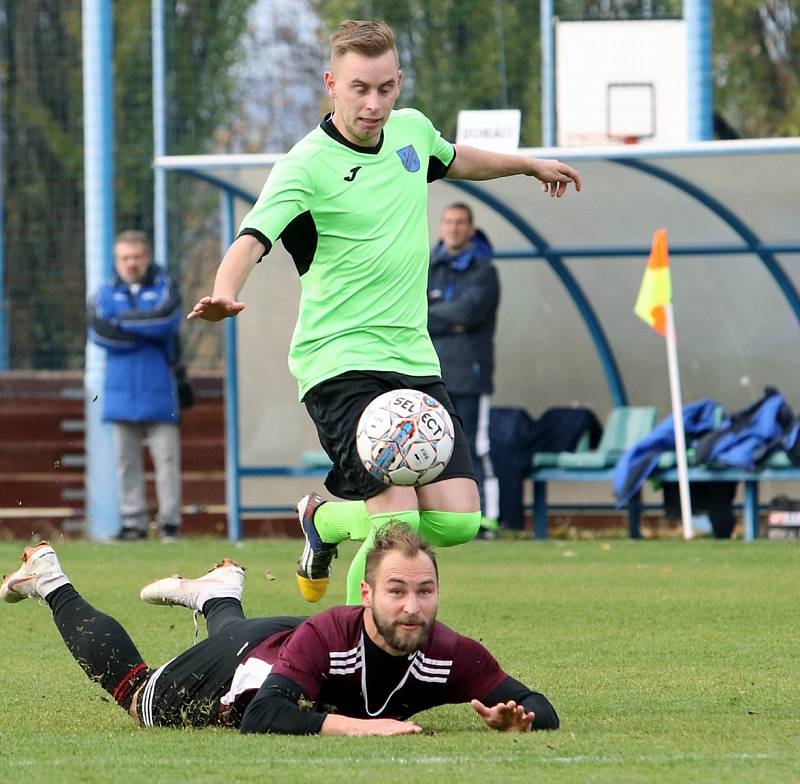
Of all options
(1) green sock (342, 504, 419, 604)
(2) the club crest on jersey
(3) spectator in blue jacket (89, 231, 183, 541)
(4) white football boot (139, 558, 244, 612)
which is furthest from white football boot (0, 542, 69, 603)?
(3) spectator in blue jacket (89, 231, 183, 541)

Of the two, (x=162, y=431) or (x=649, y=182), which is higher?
(x=649, y=182)

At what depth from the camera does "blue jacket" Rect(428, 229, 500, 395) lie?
42.3 feet

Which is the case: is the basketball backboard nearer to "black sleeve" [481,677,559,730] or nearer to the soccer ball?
the soccer ball

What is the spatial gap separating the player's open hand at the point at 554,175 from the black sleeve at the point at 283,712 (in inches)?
93.2

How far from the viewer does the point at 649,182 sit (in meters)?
13.2

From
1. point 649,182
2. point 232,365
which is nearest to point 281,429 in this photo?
point 232,365

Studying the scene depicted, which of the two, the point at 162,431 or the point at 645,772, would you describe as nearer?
the point at 645,772

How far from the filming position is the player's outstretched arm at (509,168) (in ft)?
21.7

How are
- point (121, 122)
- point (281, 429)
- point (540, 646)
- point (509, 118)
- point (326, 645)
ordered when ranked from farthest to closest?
point (121, 122) → point (281, 429) → point (509, 118) → point (540, 646) → point (326, 645)

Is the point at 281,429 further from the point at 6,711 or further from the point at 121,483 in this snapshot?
the point at 6,711

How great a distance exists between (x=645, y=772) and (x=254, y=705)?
3.74 ft

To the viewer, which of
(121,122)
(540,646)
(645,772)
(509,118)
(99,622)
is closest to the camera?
(645,772)

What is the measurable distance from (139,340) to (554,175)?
7.19 m

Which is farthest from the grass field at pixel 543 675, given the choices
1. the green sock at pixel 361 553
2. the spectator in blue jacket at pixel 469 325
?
the spectator in blue jacket at pixel 469 325
